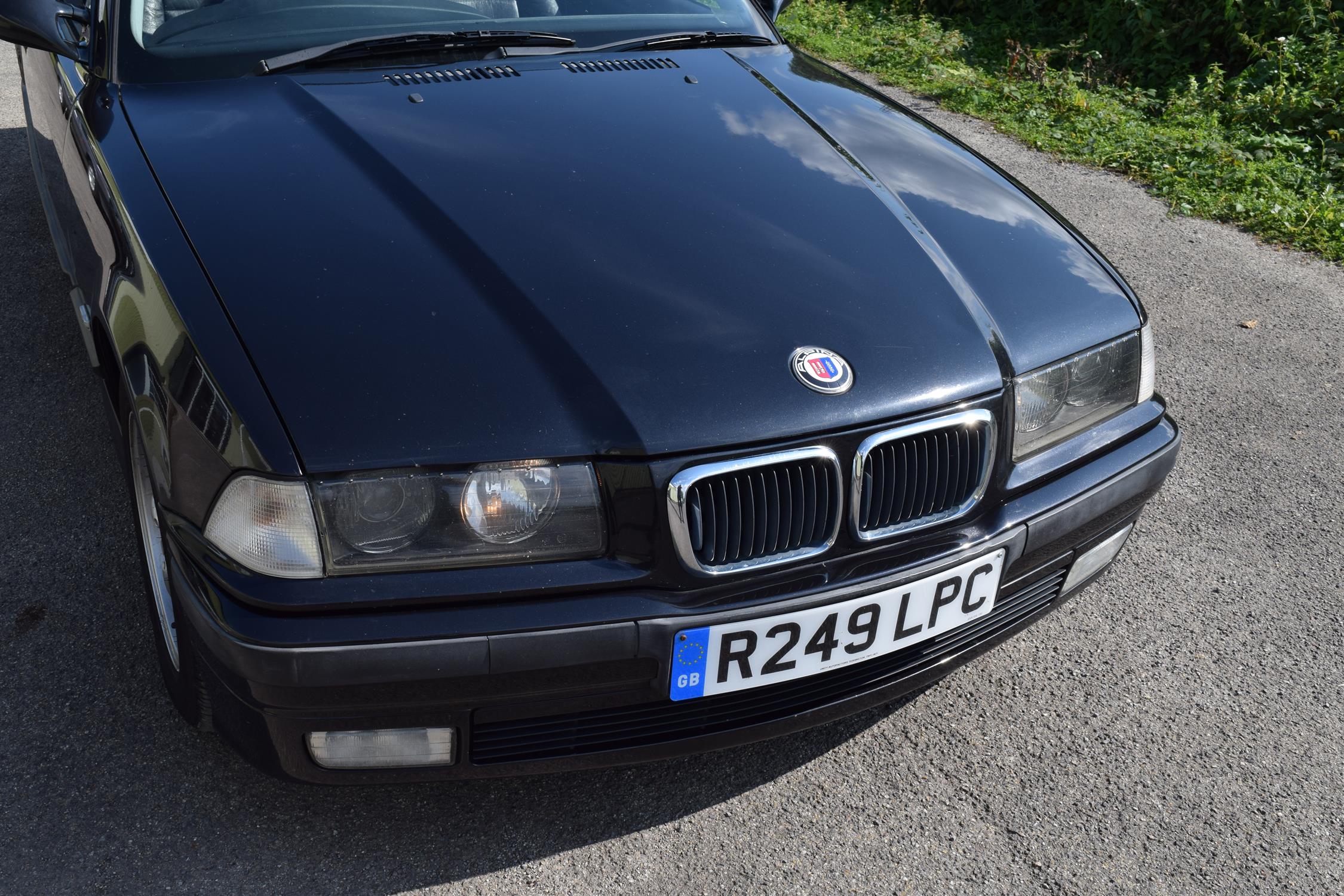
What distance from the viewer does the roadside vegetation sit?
5395 millimetres

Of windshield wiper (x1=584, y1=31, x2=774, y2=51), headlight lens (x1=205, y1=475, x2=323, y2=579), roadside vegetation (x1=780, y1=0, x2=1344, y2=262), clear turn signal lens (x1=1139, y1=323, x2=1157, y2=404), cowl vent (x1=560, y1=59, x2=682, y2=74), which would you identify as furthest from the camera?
roadside vegetation (x1=780, y1=0, x2=1344, y2=262)

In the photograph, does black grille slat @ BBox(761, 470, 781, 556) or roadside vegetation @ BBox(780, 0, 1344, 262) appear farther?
roadside vegetation @ BBox(780, 0, 1344, 262)

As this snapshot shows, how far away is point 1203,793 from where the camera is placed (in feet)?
7.03

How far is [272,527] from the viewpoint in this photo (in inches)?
61.6

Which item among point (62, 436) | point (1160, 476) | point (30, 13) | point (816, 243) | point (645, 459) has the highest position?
point (30, 13)

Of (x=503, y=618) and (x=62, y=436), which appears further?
(x=62, y=436)

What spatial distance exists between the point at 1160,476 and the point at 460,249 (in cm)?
139

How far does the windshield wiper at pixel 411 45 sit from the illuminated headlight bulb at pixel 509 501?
136 cm

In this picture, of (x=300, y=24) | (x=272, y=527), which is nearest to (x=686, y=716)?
(x=272, y=527)

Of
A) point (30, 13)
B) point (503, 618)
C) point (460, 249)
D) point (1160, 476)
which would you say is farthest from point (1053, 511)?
point (30, 13)

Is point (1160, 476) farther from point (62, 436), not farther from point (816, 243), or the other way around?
point (62, 436)

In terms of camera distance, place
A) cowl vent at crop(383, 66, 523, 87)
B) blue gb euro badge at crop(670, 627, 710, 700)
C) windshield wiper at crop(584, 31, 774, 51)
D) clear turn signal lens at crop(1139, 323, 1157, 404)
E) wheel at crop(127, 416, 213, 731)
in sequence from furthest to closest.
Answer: windshield wiper at crop(584, 31, 774, 51)
cowl vent at crop(383, 66, 523, 87)
clear turn signal lens at crop(1139, 323, 1157, 404)
wheel at crop(127, 416, 213, 731)
blue gb euro badge at crop(670, 627, 710, 700)

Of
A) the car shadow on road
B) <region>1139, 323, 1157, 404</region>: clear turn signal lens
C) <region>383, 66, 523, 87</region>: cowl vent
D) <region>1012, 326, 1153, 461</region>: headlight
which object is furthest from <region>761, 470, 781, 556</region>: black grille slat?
<region>383, 66, 523, 87</region>: cowl vent

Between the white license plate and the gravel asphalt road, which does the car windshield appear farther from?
the white license plate
